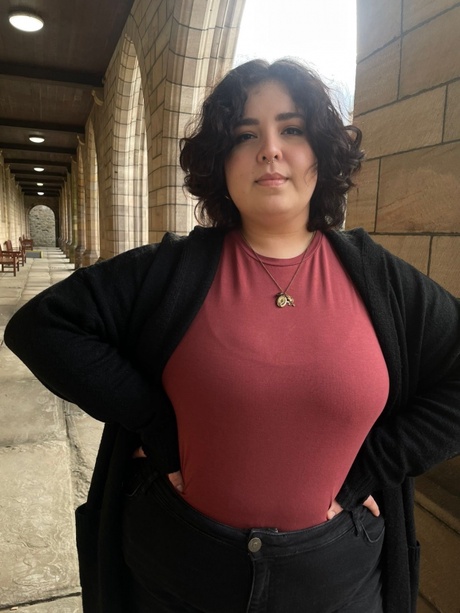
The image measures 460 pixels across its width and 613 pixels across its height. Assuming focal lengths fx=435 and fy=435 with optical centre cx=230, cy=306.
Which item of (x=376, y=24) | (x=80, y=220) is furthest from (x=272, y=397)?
(x=80, y=220)

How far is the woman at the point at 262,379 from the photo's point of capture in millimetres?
741

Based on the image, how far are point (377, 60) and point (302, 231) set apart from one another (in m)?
0.92

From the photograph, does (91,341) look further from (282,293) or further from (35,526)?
(35,526)

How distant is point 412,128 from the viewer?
1331mm

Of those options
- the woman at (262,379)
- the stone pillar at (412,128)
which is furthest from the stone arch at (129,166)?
the woman at (262,379)

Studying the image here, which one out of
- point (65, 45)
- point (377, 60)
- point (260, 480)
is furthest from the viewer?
point (65, 45)

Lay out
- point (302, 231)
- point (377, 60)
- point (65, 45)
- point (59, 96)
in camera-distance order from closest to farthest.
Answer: point (302, 231)
point (377, 60)
point (65, 45)
point (59, 96)

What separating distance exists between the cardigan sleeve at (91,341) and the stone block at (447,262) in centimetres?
88

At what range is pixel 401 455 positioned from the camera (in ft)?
2.64

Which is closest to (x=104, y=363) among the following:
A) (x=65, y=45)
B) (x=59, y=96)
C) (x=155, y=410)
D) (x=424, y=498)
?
(x=155, y=410)

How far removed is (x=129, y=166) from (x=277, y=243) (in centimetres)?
706

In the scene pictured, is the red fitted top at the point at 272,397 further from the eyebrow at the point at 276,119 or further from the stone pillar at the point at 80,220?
the stone pillar at the point at 80,220

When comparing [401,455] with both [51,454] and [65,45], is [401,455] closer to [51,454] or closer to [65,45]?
[51,454]

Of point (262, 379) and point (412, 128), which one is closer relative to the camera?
point (262, 379)
